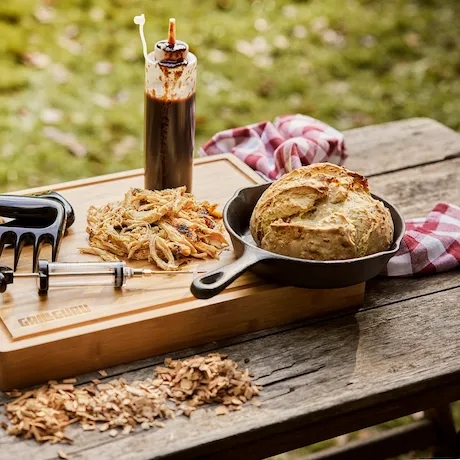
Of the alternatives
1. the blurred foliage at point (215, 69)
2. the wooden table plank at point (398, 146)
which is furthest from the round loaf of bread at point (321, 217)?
the blurred foliage at point (215, 69)

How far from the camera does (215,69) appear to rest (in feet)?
16.8

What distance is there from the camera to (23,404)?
5.64 ft

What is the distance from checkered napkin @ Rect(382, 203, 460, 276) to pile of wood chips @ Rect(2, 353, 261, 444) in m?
0.63

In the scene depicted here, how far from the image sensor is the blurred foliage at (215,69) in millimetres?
4418

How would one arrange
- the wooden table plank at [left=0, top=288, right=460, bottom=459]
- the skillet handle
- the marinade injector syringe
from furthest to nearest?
1. the marinade injector syringe
2. the skillet handle
3. the wooden table plank at [left=0, top=288, right=460, bottom=459]

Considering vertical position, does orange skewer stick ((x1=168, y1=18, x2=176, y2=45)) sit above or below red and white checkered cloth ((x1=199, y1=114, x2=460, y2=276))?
above

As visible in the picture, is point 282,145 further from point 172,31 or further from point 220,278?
point 220,278

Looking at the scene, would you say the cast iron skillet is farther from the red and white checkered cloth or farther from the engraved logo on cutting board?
the engraved logo on cutting board

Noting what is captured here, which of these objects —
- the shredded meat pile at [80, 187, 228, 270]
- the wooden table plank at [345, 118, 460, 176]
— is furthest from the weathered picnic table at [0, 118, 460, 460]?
the wooden table plank at [345, 118, 460, 176]

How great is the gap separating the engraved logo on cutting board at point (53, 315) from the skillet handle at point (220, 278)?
281 millimetres

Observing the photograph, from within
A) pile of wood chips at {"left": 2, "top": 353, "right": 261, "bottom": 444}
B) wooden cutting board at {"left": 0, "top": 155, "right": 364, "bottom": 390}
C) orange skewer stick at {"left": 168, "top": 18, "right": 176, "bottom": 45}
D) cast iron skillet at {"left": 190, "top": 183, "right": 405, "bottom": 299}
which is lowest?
pile of wood chips at {"left": 2, "top": 353, "right": 261, "bottom": 444}

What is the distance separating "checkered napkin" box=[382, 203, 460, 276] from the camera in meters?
2.22

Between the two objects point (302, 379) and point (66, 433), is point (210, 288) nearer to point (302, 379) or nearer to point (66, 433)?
point (302, 379)

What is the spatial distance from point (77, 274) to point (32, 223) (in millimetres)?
274
